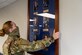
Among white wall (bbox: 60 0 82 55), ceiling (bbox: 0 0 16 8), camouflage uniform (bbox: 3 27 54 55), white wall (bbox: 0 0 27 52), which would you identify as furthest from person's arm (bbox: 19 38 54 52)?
ceiling (bbox: 0 0 16 8)

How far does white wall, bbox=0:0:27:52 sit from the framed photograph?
127 mm

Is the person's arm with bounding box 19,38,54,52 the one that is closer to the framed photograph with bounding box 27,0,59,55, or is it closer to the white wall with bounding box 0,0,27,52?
the framed photograph with bounding box 27,0,59,55

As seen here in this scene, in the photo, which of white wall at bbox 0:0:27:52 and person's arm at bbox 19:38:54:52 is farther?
white wall at bbox 0:0:27:52

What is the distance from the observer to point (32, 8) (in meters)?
2.35

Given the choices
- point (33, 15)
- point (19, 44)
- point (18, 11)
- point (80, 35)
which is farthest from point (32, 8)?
point (80, 35)

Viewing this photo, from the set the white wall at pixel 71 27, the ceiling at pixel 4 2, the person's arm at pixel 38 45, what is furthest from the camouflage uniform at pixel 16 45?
the ceiling at pixel 4 2

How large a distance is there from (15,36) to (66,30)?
0.61m

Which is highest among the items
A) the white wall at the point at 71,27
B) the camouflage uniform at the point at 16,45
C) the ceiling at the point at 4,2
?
the ceiling at the point at 4,2

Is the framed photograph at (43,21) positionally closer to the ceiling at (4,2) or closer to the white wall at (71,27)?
the white wall at (71,27)

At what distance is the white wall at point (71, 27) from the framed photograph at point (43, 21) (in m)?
0.07

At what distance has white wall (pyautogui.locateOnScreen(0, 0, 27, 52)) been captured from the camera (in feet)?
8.21

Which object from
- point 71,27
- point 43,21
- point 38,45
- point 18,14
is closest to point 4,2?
point 18,14

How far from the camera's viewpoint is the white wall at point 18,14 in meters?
2.50

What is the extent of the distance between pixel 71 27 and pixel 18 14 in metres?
1.03
